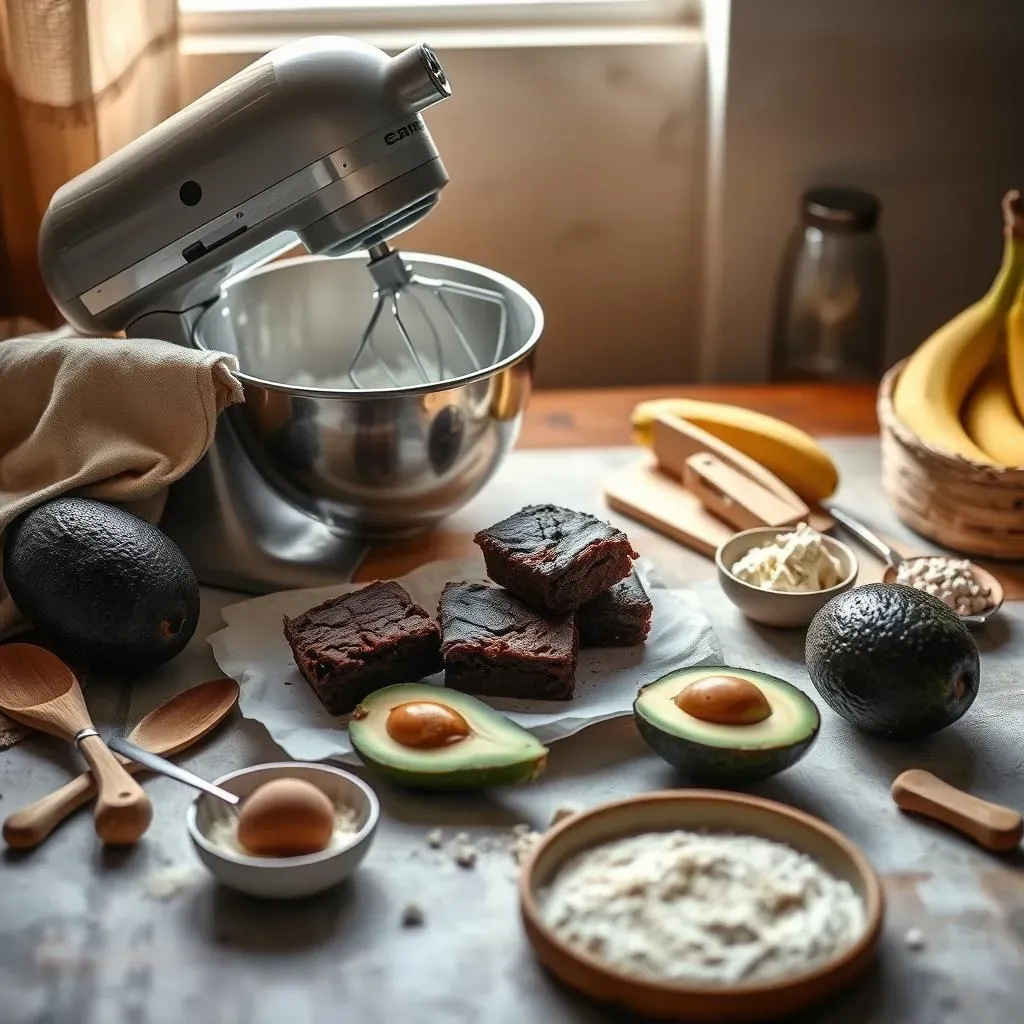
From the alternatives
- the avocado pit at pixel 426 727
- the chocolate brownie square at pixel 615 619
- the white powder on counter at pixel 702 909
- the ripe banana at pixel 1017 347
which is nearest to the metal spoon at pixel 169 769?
the avocado pit at pixel 426 727

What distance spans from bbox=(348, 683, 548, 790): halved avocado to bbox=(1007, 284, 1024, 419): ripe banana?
2.22 ft

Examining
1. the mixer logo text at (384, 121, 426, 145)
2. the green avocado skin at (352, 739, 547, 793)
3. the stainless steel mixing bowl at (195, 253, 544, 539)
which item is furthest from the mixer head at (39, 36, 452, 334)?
the green avocado skin at (352, 739, 547, 793)

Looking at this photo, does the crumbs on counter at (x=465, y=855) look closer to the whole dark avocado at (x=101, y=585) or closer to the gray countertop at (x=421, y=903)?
the gray countertop at (x=421, y=903)

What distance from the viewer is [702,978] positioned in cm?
76

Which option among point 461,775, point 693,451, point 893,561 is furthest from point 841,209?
point 461,775

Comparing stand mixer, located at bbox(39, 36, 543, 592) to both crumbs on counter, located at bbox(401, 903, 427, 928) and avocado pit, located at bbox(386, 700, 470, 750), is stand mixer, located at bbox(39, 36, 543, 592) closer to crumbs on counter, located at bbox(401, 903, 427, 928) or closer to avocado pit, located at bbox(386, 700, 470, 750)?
avocado pit, located at bbox(386, 700, 470, 750)

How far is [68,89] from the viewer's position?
132cm

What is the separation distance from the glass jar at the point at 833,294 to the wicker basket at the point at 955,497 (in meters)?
0.27

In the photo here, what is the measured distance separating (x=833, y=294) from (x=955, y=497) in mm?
379

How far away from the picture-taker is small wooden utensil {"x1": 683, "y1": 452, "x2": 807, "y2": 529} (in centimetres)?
128

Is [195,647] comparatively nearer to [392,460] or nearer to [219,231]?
[392,460]

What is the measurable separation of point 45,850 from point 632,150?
3.46 ft

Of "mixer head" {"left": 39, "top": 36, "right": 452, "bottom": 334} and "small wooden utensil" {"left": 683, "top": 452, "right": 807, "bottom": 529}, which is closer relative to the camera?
"mixer head" {"left": 39, "top": 36, "right": 452, "bottom": 334}

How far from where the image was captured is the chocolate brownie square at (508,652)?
102 centimetres
